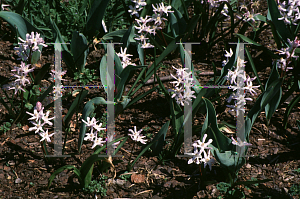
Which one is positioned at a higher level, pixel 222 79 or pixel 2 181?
pixel 222 79

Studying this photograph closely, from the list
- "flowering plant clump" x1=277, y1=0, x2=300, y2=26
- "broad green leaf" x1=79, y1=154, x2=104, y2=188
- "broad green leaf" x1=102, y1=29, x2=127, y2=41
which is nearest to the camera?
"broad green leaf" x1=79, y1=154, x2=104, y2=188

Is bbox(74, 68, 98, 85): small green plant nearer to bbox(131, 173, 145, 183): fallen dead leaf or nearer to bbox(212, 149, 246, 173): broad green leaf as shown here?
bbox(131, 173, 145, 183): fallen dead leaf

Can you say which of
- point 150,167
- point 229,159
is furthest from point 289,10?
point 150,167

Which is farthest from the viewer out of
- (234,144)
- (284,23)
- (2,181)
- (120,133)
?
(284,23)

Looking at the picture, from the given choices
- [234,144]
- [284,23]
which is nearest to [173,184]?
[234,144]

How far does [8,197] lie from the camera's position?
6.90ft

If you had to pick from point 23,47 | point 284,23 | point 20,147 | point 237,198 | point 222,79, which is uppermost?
point 284,23

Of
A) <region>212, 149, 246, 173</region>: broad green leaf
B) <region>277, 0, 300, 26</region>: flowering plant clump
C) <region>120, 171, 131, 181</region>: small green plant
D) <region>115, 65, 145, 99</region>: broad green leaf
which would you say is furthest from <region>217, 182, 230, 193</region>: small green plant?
<region>277, 0, 300, 26</region>: flowering plant clump

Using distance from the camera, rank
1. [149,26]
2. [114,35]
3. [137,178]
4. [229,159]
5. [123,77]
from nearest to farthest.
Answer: [229,159], [137,178], [123,77], [149,26], [114,35]

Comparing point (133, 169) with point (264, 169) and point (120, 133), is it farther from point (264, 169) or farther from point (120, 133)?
point (264, 169)

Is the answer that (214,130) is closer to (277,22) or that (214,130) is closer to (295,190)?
(295,190)

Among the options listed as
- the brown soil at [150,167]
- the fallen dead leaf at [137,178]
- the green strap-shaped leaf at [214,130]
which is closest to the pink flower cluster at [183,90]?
the green strap-shaped leaf at [214,130]

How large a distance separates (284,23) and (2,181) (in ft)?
8.56

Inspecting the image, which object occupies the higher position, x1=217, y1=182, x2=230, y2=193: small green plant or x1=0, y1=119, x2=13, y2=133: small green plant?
x1=0, y1=119, x2=13, y2=133: small green plant
